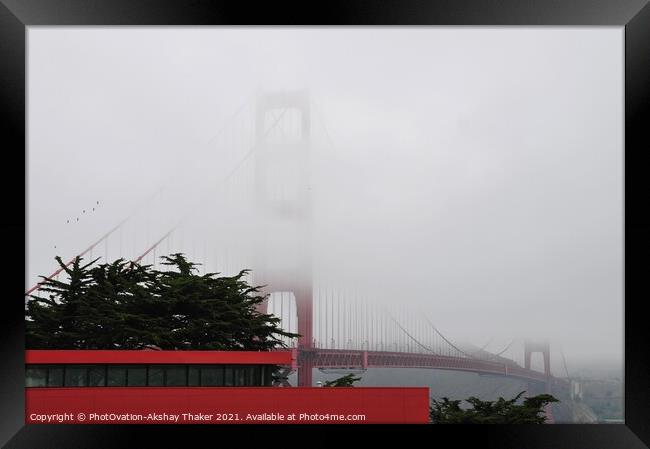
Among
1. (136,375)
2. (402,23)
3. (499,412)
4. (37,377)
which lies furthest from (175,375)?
(499,412)

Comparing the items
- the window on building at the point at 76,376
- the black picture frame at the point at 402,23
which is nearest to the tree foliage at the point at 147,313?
the window on building at the point at 76,376

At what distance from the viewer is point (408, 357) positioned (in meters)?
23.4

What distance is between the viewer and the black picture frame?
6.14m

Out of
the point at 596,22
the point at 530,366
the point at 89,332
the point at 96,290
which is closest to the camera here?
the point at 596,22

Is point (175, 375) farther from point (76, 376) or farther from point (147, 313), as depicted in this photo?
point (147, 313)

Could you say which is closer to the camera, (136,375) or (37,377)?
(37,377)

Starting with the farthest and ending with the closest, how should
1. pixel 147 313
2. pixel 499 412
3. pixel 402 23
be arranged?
pixel 499 412, pixel 147 313, pixel 402 23

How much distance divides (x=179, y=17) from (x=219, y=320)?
1178 cm

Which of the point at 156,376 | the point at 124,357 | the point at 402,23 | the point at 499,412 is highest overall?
the point at 402,23

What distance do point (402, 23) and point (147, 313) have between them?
38.5 ft

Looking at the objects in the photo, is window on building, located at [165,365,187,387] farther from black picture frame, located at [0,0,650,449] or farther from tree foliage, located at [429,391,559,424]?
tree foliage, located at [429,391,559,424]

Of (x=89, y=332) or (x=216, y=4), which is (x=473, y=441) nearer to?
(x=216, y=4)

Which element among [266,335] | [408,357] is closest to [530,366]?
[408,357]

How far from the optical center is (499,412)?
778 inches
